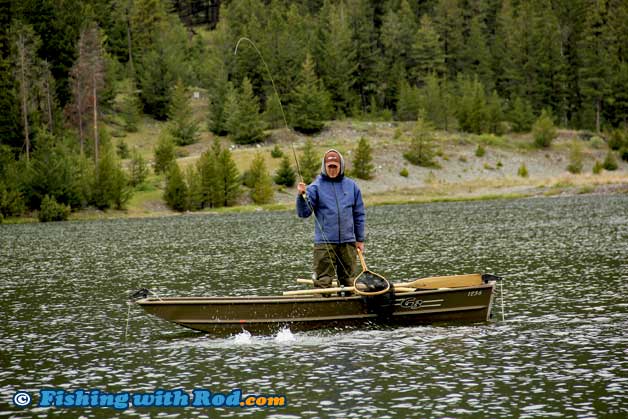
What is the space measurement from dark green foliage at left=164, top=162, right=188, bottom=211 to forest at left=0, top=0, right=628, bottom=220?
164mm

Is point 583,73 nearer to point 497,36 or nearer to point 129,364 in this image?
point 497,36

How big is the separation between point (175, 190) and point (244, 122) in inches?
1388

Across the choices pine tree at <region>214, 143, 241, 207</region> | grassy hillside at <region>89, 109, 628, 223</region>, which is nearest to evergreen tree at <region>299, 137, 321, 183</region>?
grassy hillside at <region>89, 109, 628, 223</region>

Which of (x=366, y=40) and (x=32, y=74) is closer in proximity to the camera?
(x=32, y=74)

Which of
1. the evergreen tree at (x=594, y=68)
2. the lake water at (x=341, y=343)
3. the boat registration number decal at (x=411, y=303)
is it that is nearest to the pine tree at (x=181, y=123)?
the evergreen tree at (x=594, y=68)

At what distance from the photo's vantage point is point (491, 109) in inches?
5389

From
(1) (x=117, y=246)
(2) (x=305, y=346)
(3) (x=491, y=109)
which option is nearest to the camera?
(2) (x=305, y=346)

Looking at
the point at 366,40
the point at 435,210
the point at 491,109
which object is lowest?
the point at 435,210

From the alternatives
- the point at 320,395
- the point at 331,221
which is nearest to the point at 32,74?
the point at 331,221

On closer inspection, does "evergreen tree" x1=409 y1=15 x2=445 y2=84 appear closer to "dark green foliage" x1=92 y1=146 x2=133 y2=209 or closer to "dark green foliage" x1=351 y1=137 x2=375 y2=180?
A: "dark green foliage" x1=351 y1=137 x2=375 y2=180

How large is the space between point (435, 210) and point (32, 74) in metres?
53.0

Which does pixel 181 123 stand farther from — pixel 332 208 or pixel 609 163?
pixel 332 208

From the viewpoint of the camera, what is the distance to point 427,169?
11081 cm

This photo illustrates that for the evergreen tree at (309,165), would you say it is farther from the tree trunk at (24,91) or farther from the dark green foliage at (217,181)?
the tree trunk at (24,91)
